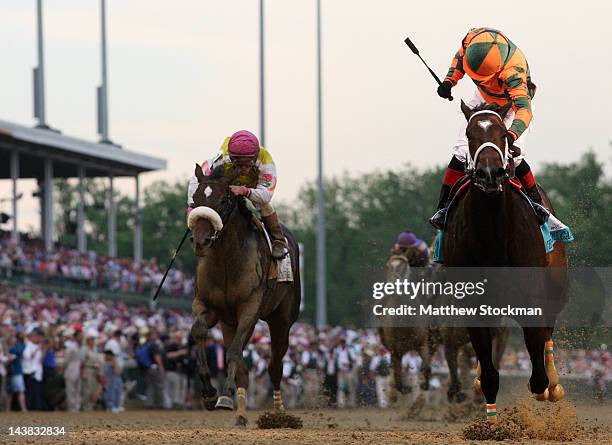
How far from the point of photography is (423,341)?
17.9 metres

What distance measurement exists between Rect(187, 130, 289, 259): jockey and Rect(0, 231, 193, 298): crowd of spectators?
69.1ft

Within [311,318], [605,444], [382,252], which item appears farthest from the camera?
[311,318]

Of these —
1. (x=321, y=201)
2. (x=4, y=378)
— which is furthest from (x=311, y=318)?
(x=4, y=378)

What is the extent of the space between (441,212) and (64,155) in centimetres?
3564

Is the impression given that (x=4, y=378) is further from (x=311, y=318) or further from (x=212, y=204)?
(x=311, y=318)

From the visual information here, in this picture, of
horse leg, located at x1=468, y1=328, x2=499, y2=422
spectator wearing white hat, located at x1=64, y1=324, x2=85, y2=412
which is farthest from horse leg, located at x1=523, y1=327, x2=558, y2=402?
spectator wearing white hat, located at x1=64, y1=324, x2=85, y2=412

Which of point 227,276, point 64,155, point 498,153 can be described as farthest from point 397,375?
point 64,155

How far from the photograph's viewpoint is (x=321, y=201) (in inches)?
1444

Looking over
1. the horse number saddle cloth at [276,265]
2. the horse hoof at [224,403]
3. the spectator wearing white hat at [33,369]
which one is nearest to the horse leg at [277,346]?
the horse number saddle cloth at [276,265]

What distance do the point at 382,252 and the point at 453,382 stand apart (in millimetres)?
3603

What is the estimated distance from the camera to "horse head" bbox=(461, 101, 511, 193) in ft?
31.9

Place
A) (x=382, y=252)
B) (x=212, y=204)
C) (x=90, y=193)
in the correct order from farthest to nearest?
(x=90, y=193) → (x=382, y=252) → (x=212, y=204)

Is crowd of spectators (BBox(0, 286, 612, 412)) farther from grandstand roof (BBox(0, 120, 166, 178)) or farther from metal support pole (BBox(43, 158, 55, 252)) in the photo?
metal support pole (BBox(43, 158, 55, 252))

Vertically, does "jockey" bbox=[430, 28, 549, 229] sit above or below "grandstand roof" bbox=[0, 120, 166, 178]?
below
